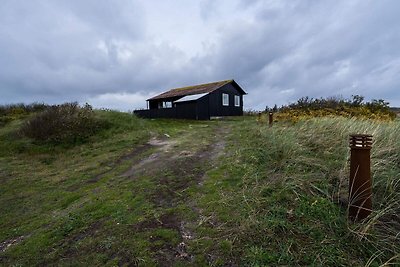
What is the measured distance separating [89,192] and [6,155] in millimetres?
8156

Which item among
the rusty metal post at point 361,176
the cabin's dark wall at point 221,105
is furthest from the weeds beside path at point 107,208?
the cabin's dark wall at point 221,105

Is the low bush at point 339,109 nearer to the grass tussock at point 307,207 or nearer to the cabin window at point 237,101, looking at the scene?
the grass tussock at point 307,207

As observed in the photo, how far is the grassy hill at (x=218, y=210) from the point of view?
Result: 3.25m

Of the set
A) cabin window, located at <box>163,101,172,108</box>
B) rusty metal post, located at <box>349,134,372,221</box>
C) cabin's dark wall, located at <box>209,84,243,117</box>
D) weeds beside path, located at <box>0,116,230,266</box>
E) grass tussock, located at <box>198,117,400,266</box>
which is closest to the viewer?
grass tussock, located at <box>198,117,400,266</box>

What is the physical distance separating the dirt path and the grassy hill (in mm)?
25

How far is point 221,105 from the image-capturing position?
93.1ft

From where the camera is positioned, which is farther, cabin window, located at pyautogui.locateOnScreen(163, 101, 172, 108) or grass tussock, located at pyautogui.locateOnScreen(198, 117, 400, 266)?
cabin window, located at pyautogui.locateOnScreen(163, 101, 172, 108)

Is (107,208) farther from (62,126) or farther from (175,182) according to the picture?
(62,126)

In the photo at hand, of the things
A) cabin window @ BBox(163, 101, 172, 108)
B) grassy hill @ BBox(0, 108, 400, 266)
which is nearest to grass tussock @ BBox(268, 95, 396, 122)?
grassy hill @ BBox(0, 108, 400, 266)

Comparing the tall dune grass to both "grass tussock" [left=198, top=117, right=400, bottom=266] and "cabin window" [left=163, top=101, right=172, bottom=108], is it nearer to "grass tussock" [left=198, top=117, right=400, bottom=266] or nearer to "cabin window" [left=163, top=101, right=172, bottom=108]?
"grass tussock" [left=198, top=117, right=400, bottom=266]

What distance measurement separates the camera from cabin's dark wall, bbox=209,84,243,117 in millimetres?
27006

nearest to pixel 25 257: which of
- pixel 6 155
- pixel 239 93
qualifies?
pixel 6 155

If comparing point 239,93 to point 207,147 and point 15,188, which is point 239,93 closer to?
point 207,147

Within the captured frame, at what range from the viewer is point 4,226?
539 cm
